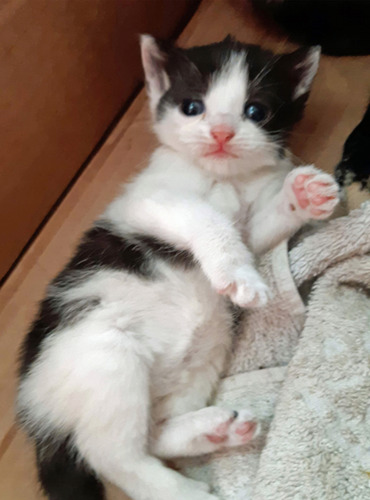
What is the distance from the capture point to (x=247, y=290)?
951 mm

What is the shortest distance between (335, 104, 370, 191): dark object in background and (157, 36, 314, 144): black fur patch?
160 millimetres

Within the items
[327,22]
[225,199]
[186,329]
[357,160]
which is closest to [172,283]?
[186,329]

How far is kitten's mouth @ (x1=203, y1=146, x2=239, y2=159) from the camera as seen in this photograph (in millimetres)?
1141

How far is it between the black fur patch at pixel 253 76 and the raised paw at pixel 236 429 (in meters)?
0.68

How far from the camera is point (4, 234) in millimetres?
1423

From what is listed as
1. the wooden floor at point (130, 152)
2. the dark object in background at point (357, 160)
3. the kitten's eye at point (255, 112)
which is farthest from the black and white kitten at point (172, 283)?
the wooden floor at point (130, 152)

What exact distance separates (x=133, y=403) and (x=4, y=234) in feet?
2.18

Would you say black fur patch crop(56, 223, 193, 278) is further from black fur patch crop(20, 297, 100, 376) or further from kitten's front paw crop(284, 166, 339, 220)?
kitten's front paw crop(284, 166, 339, 220)

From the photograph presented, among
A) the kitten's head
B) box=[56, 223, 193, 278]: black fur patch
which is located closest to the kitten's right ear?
the kitten's head

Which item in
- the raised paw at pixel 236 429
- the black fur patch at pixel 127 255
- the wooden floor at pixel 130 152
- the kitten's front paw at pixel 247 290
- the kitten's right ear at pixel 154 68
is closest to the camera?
the kitten's front paw at pixel 247 290

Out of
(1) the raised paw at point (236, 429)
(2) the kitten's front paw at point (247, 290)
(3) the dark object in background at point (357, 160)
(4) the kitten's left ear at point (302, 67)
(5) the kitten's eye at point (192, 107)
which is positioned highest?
(4) the kitten's left ear at point (302, 67)

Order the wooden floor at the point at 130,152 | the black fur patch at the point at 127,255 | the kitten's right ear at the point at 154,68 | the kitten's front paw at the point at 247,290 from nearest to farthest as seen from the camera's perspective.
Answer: the kitten's front paw at the point at 247,290, the black fur patch at the point at 127,255, the kitten's right ear at the point at 154,68, the wooden floor at the point at 130,152

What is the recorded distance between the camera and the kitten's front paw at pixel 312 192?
1.03m

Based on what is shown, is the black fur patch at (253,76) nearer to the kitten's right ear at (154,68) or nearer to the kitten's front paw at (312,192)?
the kitten's right ear at (154,68)
